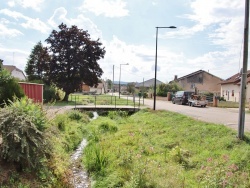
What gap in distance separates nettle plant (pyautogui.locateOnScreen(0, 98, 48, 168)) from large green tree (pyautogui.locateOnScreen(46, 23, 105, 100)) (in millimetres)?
27582

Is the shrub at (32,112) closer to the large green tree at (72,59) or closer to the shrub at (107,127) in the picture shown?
the shrub at (107,127)

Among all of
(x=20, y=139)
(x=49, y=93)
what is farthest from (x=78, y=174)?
(x=49, y=93)

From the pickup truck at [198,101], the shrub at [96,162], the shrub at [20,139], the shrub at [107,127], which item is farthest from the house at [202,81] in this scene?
the shrub at [20,139]

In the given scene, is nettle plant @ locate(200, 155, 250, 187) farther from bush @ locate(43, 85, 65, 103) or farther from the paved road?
bush @ locate(43, 85, 65, 103)

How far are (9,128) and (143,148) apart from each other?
572cm

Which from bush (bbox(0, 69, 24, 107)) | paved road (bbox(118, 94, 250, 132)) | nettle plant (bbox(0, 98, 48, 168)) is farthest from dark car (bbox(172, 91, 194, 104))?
nettle plant (bbox(0, 98, 48, 168))

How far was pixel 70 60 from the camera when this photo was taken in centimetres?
3503

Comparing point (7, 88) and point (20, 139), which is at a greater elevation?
point (7, 88)

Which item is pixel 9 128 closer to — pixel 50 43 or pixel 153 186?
pixel 153 186

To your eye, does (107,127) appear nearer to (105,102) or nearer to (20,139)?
(20,139)

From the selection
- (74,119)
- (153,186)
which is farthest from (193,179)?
(74,119)

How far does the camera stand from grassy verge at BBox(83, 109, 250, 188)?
7.01 m

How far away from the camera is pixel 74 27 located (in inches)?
1422

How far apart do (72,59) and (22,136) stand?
2888 cm
